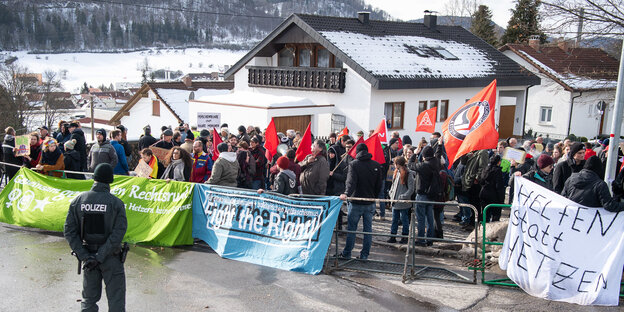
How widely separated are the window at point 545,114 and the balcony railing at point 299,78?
20118mm

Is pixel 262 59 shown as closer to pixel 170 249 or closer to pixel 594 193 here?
pixel 170 249

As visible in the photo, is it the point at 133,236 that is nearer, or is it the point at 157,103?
the point at 133,236

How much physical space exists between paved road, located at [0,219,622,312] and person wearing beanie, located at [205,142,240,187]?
127cm

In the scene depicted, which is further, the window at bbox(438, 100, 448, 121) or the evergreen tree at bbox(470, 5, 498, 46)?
the evergreen tree at bbox(470, 5, 498, 46)

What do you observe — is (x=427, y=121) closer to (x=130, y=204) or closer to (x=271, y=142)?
(x=271, y=142)

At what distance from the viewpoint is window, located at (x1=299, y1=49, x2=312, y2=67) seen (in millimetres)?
26516

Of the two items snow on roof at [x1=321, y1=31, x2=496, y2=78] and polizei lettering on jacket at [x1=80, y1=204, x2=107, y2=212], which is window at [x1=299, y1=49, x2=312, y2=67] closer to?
snow on roof at [x1=321, y1=31, x2=496, y2=78]

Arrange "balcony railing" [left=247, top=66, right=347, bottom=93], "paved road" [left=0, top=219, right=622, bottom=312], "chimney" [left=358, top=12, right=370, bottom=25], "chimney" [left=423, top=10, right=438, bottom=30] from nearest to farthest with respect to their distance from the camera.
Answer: "paved road" [left=0, top=219, right=622, bottom=312] < "balcony railing" [left=247, top=66, right=347, bottom=93] < "chimney" [left=358, top=12, right=370, bottom=25] < "chimney" [left=423, top=10, right=438, bottom=30]

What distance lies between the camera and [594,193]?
7.05 m

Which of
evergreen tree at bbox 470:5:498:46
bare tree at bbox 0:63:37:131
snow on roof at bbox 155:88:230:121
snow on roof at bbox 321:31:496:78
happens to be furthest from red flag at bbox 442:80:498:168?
evergreen tree at bbox 470:5:498:46

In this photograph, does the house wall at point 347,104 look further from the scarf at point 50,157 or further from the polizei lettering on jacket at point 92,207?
the polizei lettering on jacket at point 92,207

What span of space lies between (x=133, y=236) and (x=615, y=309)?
24.2 ft

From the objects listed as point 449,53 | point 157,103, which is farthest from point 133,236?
point 157,103

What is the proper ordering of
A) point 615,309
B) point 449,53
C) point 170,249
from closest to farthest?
point 615,309 < point 170,249 < point 449,53
